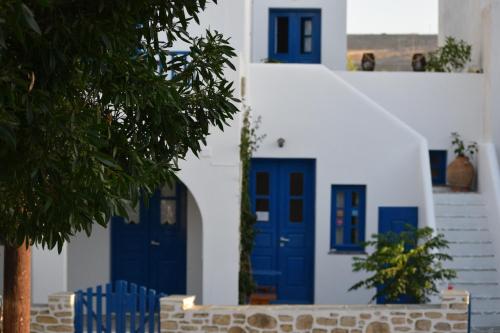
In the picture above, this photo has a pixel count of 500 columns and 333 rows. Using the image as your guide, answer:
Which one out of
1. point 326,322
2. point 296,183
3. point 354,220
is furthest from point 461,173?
point 326,322

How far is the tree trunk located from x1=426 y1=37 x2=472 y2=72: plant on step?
11190mm

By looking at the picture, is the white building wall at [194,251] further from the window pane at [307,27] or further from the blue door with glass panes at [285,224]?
the window pane at [307,27]

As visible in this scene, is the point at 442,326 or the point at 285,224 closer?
the point at 442,326

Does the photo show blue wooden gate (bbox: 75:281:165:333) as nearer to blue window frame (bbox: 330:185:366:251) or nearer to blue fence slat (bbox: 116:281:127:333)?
blue fence slat (bbox: 116:281:127:333)

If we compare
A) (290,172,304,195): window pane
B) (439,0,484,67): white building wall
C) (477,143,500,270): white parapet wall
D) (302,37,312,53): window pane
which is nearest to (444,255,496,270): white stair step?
(477,143,500,270): white parapet wall

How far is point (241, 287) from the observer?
549 inches

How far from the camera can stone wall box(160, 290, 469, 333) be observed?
36.0 ft

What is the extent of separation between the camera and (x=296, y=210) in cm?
1530

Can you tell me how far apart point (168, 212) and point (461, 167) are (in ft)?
16.8

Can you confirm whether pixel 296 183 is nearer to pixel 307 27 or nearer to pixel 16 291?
pixel 307 27

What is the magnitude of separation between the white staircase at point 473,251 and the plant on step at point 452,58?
10.1 feet

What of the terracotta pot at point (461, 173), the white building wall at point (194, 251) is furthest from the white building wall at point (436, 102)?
the white building wall at point (194, 251)

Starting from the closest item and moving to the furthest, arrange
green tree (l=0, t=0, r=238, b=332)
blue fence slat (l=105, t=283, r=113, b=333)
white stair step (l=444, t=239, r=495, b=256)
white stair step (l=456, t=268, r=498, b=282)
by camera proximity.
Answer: green tree (l=0, t=0, r=238, b=332) → blue fence slat (l=105, t=283, r=113, b=333) → white stair step (l=456, t=268, r=498, b=282) → white stair step (l=444, t=239, r=495, b=256)

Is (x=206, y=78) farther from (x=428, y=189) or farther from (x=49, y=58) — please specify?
(x=428, y=189)
